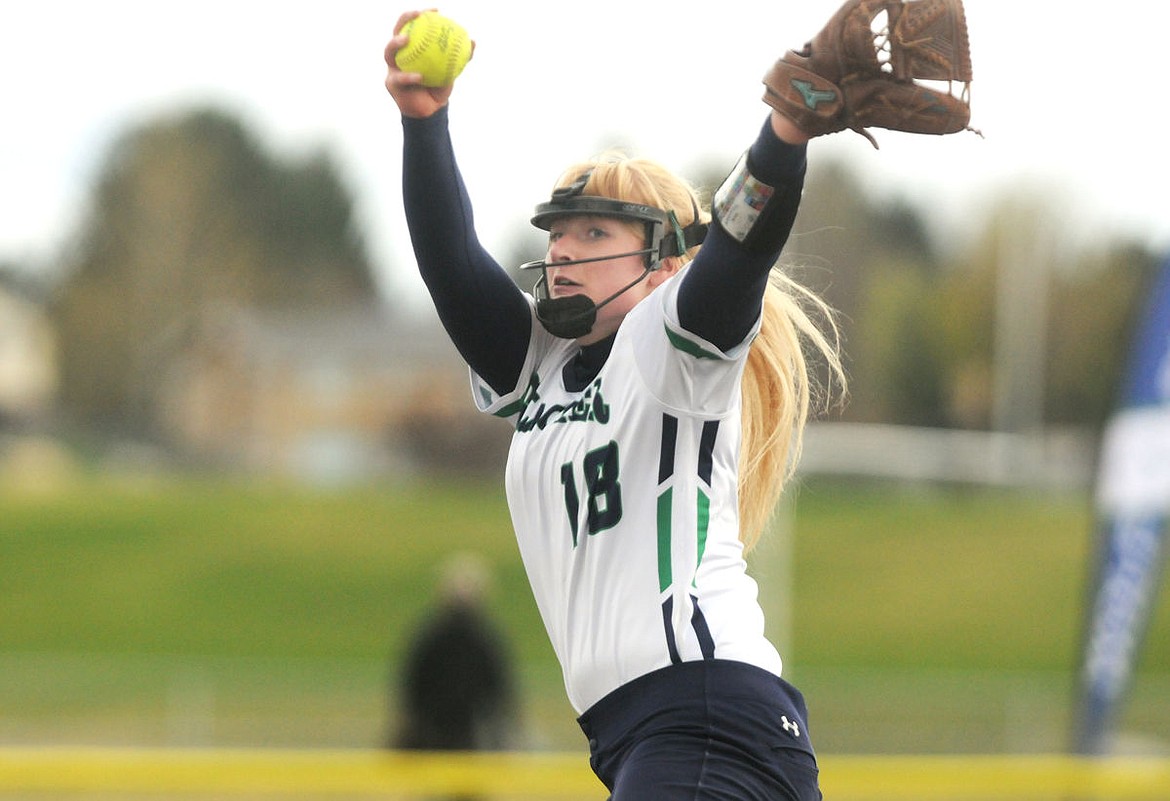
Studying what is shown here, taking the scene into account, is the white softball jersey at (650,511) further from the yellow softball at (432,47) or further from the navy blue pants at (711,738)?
the yellow softball at (432,47)

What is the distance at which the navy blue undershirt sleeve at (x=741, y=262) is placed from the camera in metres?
2.33

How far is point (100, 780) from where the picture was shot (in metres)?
7.91

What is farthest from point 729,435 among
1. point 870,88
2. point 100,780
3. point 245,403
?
point 245,403

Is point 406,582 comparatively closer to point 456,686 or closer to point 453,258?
point 456,686

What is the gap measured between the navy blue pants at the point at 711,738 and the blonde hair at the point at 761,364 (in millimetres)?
440

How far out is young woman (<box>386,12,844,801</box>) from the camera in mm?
2402

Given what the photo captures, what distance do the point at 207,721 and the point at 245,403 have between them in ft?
97.2

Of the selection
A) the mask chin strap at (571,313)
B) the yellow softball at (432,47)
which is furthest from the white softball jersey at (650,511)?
the yellow softball at (432,47)

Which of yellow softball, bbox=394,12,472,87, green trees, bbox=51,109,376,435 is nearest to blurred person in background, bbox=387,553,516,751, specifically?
yellow softball, bbox=394,12,472,87

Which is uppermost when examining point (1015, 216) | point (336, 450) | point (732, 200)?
point (732, 200)

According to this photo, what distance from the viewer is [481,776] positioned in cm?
791

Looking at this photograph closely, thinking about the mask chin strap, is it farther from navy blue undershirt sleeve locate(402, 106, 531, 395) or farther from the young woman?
navy blue undershirt sleeve locate(402, 106, 531, 395)

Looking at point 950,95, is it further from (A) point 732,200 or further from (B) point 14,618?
(B) point 14,618

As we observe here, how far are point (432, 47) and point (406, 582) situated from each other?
2497cm
